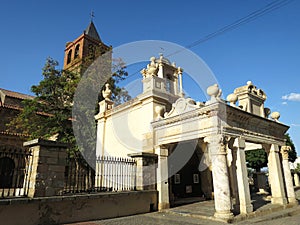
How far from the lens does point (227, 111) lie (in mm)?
7859

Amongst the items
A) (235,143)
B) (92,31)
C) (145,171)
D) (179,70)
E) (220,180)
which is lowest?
(220,180)

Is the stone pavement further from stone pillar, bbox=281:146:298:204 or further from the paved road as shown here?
stone pillar, bbox=281:146:298:204

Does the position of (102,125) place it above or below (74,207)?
above

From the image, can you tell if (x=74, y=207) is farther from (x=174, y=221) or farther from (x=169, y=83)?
(x=169, y=83)

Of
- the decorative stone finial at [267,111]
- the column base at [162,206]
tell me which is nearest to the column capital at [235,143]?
the column base at [162,206]

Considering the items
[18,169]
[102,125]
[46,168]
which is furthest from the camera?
[102,125]

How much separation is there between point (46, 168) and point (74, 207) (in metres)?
1.48

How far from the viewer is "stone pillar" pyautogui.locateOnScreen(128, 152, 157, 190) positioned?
8828mm

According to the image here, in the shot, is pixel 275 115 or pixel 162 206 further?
pixel 275 115

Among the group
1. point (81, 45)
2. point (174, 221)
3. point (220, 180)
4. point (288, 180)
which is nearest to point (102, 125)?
point (174, 221)

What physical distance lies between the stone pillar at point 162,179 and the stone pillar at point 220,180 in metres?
2.51

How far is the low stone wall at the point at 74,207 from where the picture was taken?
18.4 feet

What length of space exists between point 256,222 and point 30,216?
21.4 feet

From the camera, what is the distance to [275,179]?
31.3 ft
